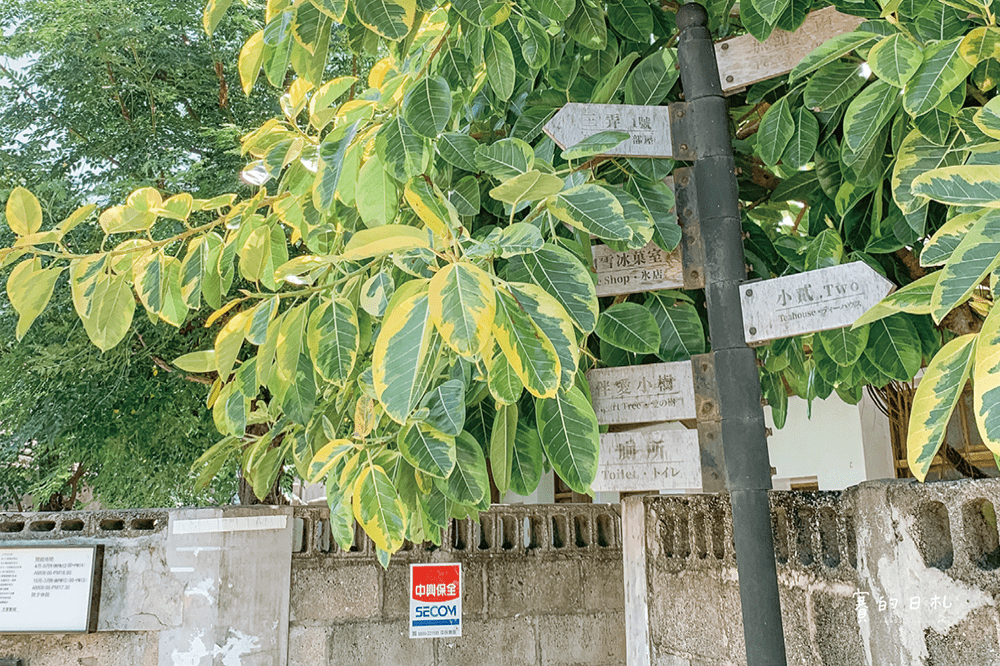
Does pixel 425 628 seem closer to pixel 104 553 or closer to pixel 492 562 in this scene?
pixel 492 562

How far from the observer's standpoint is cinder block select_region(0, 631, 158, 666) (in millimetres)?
3428

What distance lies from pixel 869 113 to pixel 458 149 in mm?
571

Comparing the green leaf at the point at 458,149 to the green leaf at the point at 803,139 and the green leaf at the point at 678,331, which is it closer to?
the green leaf at the point at 678,331

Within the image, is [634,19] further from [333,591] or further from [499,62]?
[333,591]

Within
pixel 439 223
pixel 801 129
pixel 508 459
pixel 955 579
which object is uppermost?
pixel 801 129

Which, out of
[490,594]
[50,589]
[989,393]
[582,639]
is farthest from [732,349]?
[50,589]

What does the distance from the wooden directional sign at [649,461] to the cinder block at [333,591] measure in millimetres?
2386

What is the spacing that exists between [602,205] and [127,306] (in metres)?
0.73

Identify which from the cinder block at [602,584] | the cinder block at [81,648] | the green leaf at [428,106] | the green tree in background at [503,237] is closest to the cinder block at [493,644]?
the cinder block at [602,584]

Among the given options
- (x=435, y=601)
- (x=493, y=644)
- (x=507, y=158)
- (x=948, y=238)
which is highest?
(x=507, y=158)

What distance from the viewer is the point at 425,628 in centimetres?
347

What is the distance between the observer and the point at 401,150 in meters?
1.23

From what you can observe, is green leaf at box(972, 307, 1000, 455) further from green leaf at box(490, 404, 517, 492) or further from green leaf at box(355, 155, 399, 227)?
green leaf at box(355, 155, 399, 227)

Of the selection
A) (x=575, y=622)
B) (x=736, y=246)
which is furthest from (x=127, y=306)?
(x=575, y=622)
